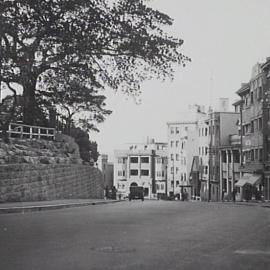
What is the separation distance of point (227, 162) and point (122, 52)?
47109mm

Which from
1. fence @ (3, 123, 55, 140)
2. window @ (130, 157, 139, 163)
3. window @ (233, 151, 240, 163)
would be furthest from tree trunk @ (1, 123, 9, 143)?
window @ (130, 157, 139, 163)

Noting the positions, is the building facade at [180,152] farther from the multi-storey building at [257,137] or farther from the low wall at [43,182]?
the low wall at [43,182]

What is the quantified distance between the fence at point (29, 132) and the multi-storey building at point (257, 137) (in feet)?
68.4

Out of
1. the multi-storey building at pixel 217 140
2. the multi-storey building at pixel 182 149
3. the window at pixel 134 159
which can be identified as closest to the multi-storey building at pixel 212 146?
the multi-storey building at pixel 217 140

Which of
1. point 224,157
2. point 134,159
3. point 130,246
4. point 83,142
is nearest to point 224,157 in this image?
point 224,157

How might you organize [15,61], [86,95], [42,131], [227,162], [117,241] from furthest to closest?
[227,162], [42,131], [86,95], [15,61], [117,241]

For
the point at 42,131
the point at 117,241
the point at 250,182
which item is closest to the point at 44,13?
→ the point at 117,241

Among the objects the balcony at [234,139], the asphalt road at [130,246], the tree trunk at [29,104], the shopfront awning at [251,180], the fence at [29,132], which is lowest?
the asphalt road at [130,246]

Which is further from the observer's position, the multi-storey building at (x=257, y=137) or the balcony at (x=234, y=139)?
the balcony at (x=234, y=139)

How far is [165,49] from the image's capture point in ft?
103

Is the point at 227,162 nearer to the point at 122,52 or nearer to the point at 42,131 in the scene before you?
the point at 42,131

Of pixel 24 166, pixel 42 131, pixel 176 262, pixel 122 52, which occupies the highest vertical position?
pixel 122 52

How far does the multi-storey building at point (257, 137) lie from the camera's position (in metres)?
54.7

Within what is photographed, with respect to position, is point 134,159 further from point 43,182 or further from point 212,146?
point 43,182
